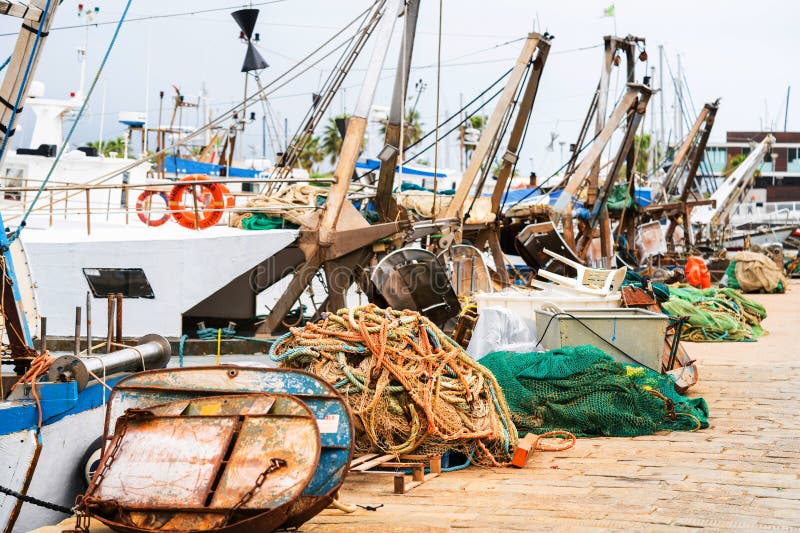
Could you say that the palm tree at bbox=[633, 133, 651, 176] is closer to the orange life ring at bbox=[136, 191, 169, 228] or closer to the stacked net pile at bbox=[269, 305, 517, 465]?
the orange life ring at bbox=[136, 191, 169, 228]

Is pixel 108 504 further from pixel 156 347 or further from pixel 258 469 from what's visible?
pixel 156 347

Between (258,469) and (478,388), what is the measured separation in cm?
267

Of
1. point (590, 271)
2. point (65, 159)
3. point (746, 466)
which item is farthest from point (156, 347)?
point (65, 159)

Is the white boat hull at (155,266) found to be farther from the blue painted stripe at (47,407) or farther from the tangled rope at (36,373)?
the tangled rope at (36,373)

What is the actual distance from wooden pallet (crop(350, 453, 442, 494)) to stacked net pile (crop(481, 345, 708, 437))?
4.74ft

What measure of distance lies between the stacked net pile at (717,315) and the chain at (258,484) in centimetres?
1073

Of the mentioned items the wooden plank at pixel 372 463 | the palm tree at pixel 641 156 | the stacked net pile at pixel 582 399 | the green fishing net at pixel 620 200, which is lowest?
the wooden plank at pixel 372 463

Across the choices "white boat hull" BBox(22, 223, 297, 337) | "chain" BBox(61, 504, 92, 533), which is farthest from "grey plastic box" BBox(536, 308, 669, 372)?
"chain" BBox(61, 504, 92, 533)

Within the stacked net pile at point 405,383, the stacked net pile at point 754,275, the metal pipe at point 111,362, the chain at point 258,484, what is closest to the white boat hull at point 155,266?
the metal pipe at point 111,362

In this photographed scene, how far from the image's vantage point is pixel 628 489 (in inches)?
254

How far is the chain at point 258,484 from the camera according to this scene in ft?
16.3

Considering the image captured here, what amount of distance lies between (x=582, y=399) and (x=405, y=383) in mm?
2102

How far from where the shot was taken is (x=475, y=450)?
735cm

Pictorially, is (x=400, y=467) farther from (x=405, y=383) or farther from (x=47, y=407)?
(x=47, y=407)
